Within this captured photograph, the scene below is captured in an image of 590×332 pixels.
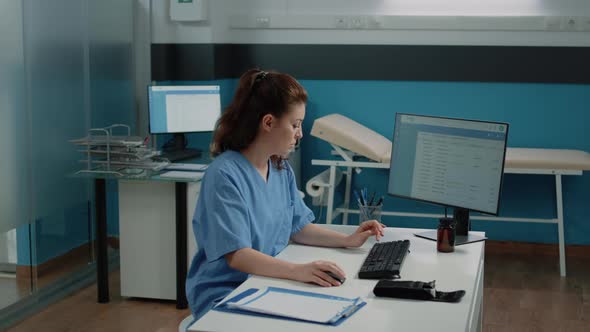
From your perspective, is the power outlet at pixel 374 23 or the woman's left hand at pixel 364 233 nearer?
the woman's left hand at pixel 364 233

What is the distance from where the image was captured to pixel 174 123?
436cm

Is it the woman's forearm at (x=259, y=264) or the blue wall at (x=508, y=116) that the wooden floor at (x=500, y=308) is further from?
the woman's forearm at (x=259, y=264)

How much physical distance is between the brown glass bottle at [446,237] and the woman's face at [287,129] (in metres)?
0.51

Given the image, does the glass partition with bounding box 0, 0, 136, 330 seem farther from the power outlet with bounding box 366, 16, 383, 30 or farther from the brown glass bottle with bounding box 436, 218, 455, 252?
the brown glass bottle with bounding box 436, 218, 455, 252

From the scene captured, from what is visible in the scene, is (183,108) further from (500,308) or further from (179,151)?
(500,308)

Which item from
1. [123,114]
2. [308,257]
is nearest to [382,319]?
[308,257]

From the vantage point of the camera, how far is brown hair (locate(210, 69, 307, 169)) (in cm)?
221

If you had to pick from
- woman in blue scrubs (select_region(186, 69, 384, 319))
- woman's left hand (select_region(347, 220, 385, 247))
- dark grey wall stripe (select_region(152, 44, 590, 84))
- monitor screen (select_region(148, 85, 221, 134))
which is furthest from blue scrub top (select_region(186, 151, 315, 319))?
dark grey wall stripe (select_region(152, 44, 590, 84))

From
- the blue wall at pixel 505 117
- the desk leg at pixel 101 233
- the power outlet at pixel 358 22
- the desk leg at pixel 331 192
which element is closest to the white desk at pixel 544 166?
the desk leg at pixel 331 192

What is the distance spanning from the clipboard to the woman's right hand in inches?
3.1

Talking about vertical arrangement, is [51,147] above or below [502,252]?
above

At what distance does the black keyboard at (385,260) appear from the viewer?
2062mm

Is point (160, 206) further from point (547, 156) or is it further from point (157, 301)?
point (547, 156)

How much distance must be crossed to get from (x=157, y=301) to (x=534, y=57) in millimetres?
2644
